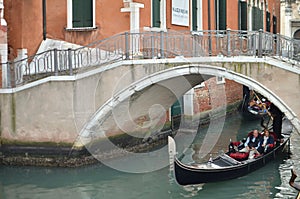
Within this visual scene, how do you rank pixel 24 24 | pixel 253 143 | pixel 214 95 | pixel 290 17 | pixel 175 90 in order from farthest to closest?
pixel 290 17 < pixel 214 95 < pixel 175 90 < pixel 24 24 < pixel 253 143

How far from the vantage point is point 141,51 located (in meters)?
8.65

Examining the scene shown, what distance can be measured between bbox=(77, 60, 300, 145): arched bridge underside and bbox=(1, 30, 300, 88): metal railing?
0.24 meters

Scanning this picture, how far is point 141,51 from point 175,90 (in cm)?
130

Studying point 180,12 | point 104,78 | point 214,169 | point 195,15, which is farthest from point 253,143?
point 195,15

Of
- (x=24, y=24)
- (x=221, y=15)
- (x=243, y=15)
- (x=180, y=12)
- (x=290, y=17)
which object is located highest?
(x=290, y=17)

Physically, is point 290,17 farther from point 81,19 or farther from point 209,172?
point 209,172

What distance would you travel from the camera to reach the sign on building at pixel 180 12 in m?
10.1

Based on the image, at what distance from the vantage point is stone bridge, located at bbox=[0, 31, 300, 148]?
7844 millimetres

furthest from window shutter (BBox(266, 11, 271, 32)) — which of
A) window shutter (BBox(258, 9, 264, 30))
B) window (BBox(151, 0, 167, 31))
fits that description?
window (BBox(151, 0, 167, 31))

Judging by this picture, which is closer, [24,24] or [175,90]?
[24,24]

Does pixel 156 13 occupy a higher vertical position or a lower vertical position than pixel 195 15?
lower

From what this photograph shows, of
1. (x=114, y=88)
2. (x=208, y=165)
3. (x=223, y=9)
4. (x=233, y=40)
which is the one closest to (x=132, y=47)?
(x=114, y=88)

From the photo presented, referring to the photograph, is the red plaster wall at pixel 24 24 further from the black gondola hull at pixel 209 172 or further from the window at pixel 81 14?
the black gondola hull at pixel 209 172

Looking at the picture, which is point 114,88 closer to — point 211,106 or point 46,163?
point 46,163
